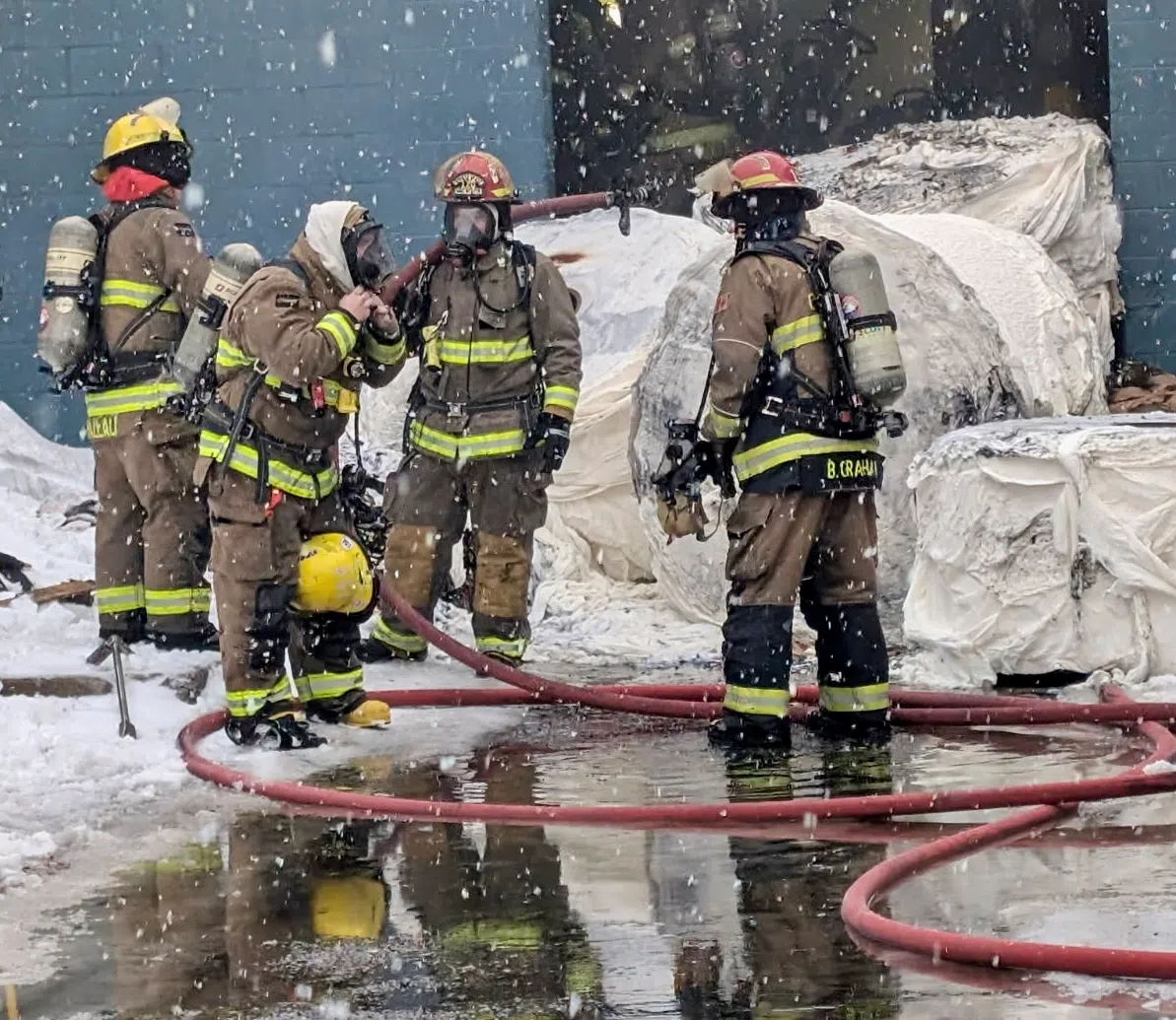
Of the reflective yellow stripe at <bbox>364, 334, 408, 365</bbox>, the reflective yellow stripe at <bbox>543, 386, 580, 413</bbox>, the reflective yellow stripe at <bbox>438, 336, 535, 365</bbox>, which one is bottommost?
the reflective yellow stripe at <bbox>543, 386, 580, 413</bbox>

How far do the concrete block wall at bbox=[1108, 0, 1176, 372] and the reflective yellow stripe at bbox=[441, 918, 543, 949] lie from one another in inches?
318

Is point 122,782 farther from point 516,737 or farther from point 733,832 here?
point 733,832

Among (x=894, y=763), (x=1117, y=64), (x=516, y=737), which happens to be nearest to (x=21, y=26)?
(x=1117, y=64)

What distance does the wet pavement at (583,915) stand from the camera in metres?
3.90

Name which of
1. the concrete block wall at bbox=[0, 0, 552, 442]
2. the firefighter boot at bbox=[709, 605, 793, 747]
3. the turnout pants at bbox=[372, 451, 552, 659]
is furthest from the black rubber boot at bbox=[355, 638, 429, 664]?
the concrete block wall at bbox=[0, 0, 552, 442]

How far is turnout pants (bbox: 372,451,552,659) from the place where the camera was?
816 centimetres

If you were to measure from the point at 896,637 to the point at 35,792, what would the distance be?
387 cm

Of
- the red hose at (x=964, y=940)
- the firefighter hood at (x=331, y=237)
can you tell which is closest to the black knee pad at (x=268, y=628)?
the firefighter hood at (x=331, y=237)

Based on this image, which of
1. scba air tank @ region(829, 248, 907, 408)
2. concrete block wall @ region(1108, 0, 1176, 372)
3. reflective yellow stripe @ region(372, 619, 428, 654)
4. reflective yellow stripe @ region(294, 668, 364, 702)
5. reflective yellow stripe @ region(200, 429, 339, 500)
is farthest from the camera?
concrete block wall @ region(1108, 0, 1176, 372)

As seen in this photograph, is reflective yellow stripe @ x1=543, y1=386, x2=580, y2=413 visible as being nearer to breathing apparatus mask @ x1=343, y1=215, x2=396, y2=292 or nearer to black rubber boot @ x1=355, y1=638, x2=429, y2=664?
black rubber boot @ x1=355, y1=638, x2=429, y2=664

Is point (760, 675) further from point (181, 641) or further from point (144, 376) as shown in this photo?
point (144, 376)

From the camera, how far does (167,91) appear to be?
12484 mm

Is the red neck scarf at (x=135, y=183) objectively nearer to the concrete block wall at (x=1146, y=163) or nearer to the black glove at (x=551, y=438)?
the black glove at (x=551, y=438)

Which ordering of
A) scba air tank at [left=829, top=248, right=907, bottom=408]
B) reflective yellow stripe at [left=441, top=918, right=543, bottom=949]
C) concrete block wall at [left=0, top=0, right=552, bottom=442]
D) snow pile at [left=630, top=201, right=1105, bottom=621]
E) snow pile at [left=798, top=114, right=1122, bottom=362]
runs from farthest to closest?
concrete block wall at [left=0, top=0, right=552, bottom=442]
snow pile at [left=798, top=114, right=1122, bottom=362]
snow pile at [left=630, top=201, right=1105, bottom=621]
scba air tank at [left=829, top=248, right=907, bottom=408]
reflective yellow stripe at [left=441, top=918, right=543, bottom=949]
